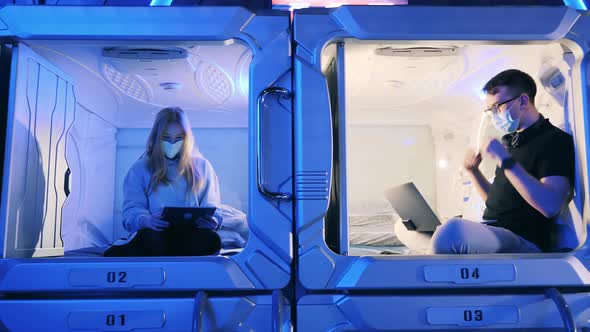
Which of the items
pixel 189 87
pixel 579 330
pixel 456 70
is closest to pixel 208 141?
pixel 189 87

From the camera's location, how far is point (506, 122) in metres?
1.71

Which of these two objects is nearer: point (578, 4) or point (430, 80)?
point (578, 4)

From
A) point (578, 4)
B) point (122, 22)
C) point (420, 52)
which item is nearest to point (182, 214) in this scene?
point (122, 22)

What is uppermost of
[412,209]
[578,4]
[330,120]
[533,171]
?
[578,4]

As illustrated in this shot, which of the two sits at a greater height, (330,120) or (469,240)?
(330,120)

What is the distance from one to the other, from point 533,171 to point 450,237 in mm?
392

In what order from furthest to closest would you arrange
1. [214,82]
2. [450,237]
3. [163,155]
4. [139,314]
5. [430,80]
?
1. [430,80]
2. [214,82]
3. [163,155]
4. [450,237]
5. [139,314]

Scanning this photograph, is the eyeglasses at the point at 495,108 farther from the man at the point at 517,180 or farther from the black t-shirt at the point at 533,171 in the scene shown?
the black t-shirt at the point at 533,171

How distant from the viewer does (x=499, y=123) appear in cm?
173

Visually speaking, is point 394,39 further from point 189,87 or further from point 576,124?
point 189,87

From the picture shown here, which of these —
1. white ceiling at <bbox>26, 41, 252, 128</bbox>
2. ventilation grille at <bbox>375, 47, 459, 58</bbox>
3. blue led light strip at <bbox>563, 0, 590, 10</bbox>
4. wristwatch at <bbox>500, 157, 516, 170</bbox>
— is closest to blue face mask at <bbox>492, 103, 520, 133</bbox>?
wristwatch at <bbox>500, 157, 516, 170</bbox>

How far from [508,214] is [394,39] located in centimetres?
75

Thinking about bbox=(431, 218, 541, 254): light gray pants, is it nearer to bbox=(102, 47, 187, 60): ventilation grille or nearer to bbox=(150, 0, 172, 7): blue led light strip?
bbox=(102, 47, 187, 60): ventilation grille

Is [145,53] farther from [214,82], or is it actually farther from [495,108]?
[495,108]
